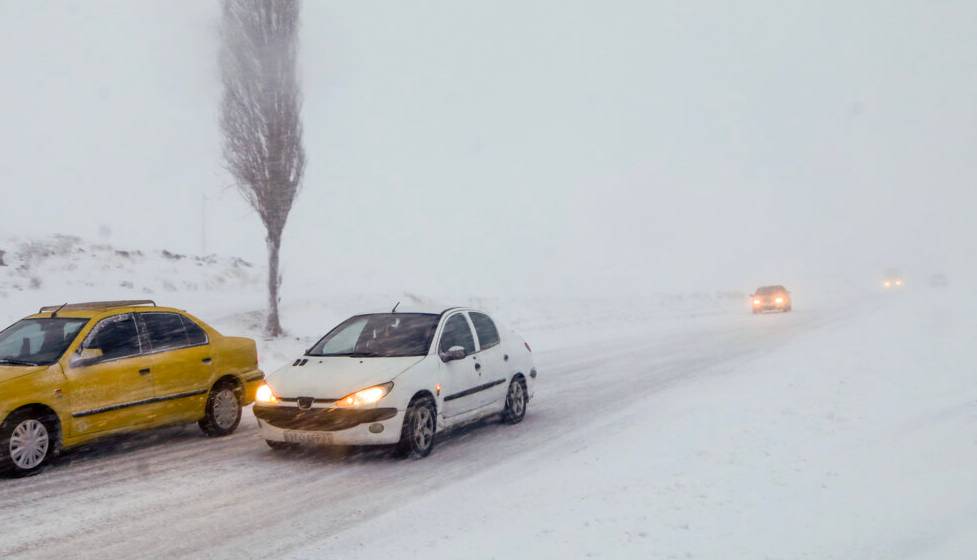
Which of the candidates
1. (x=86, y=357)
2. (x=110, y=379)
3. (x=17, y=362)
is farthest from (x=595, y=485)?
(x=17, y=362)

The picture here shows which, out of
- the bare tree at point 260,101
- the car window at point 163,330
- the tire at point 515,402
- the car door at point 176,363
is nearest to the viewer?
the car door at point 176,363

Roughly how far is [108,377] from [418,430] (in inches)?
122

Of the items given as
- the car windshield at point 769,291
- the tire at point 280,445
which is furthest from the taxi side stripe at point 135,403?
the car windshield at point 769,291

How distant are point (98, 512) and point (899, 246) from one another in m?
161

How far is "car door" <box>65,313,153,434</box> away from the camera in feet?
25.3

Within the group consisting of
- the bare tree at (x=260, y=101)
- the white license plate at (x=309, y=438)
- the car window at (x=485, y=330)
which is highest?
the bare tree at (x=260, y=101)

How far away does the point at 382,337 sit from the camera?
8875 millimetres

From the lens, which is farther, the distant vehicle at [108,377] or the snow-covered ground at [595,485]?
the distant vehicle at [108,377]

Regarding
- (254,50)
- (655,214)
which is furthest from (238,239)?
(254,50)

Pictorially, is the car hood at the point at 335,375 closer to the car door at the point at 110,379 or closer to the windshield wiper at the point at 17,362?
the car door at the point at 110,379

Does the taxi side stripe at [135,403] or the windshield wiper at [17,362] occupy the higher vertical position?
the windshield wiper at [17,362]

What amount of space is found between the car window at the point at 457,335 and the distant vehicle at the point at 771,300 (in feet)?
97.3

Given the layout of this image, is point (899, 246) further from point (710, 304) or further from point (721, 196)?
point (710, 304)

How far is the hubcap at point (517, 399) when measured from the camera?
389 inches
